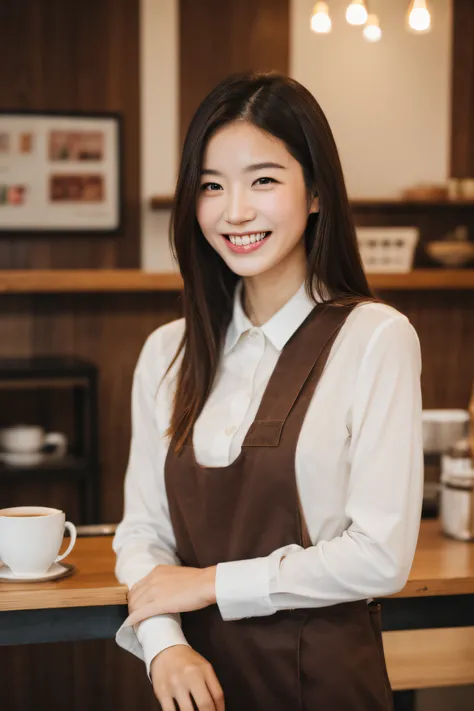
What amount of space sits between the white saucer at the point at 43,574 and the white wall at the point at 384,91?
2809 millimetres

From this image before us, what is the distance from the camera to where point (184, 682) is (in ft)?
4.50

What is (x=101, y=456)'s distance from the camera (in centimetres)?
410

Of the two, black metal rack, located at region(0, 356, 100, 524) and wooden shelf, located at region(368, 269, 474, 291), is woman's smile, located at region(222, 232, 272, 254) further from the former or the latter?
wooden shelf, located at region(368, 269, 474, 291)

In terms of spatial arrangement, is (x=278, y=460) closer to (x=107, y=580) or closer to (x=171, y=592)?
(x=171, y=592)

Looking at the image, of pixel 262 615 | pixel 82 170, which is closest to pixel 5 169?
pixel 82 170

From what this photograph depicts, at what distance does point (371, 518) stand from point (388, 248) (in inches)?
113

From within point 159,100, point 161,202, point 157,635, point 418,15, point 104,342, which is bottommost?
point 104,342

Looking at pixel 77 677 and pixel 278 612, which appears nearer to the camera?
pixel 278 612

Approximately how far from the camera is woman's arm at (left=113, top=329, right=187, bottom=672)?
158cm

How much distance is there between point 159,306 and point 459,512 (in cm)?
218

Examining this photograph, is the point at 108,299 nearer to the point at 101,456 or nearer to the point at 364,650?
the point at 101,456

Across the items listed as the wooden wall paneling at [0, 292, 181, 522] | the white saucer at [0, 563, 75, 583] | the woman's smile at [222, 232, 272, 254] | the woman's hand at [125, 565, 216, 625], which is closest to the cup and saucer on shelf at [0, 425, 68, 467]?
the wooden wall paneling at [0, 292, 181, 522]

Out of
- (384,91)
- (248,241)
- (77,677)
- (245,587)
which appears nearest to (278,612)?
(245,587)

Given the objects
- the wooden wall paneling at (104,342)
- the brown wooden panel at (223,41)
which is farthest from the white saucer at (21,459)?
the brown wooden panel at (223,41)
